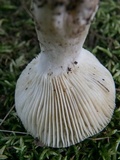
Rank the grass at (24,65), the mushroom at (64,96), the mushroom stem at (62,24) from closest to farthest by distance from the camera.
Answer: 1. the mushroom stem at (62,24)
2. the mushroom at (64,96)
3. the grass at (24,65)

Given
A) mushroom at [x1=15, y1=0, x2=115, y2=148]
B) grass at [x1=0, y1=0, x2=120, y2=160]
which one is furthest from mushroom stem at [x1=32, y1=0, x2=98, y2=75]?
grass at [x1=0, y1=0, x2=120, y2=160]

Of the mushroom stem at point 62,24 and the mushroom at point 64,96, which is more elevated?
the mushroom stem at point 62,24

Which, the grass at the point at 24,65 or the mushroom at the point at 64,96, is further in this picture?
the grass at the point at 24,65

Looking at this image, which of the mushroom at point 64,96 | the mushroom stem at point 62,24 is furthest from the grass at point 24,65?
the mushroom stem at point 62,24

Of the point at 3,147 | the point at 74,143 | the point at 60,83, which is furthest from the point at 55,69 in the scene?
the point at 3,147

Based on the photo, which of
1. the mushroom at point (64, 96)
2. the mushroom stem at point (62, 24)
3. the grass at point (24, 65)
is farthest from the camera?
the grass at point (24, 65)

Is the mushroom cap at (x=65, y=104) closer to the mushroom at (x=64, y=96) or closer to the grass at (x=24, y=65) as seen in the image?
the mushroom at (x=64, y=96)

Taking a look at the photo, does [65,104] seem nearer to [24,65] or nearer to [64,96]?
[64,96]

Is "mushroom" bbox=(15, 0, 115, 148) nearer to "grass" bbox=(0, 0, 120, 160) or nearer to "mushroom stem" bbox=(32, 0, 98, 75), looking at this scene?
"mushroom stem" bbox=(32, 0, 98, 75)
